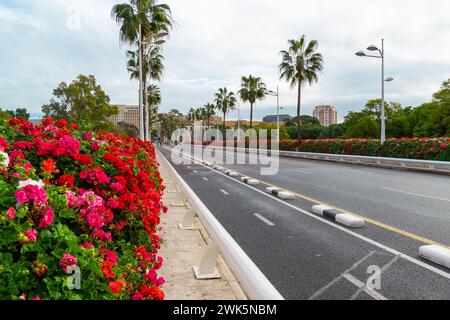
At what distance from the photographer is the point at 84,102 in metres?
59.2

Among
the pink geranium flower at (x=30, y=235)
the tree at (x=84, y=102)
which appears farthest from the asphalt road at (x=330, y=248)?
the tree at (x=84, y=102)

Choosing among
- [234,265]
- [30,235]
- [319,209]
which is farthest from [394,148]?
[30,235]

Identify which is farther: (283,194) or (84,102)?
(84,102)

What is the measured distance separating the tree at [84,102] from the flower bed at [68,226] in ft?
188

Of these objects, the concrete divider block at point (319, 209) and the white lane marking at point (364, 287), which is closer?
the white lane marking at point (364, 287)

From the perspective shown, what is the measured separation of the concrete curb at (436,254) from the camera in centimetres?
547

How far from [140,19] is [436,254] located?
83.5 feet

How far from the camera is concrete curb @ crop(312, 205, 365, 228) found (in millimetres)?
8039

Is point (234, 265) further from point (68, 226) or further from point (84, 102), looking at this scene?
point (84, 102)

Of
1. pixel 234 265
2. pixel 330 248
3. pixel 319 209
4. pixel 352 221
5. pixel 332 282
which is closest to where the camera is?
pixel 234 265

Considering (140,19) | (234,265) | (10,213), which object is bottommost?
(234,265)

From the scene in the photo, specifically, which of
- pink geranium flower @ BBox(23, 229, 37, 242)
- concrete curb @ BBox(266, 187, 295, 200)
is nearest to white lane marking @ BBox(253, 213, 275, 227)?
concrete curb @ BBox(266, 187, 295, 200)

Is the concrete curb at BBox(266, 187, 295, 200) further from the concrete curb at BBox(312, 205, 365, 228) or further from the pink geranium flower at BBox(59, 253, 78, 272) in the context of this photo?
the pink geranium flower at BBox(59, 253, 78, 272)

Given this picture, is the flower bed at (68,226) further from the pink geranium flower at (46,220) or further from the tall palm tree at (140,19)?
the tall palm tree at (140,19)
